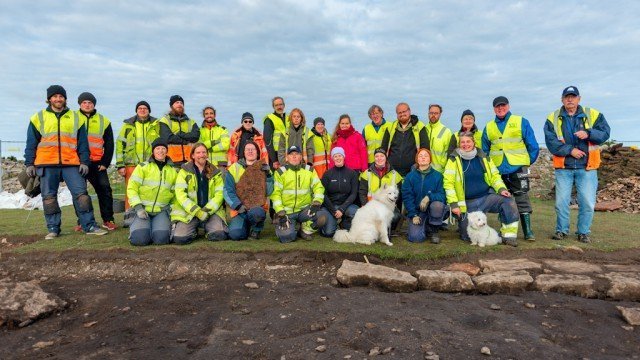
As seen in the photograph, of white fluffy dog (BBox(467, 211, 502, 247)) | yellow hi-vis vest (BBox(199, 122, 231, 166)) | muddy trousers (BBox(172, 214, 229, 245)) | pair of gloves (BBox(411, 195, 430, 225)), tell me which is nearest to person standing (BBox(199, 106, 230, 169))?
yellow hi-vis vest (BBox(199, 122, 231, 166))

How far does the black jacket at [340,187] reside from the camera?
7961 mm

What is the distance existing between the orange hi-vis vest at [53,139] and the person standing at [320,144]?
460 cm

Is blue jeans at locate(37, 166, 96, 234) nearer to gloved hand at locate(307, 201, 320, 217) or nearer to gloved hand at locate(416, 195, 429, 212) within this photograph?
gloved hand at locate(307, 201, 320, 217)

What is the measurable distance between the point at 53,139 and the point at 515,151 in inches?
332

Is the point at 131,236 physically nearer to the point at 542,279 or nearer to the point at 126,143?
the point at 126,143

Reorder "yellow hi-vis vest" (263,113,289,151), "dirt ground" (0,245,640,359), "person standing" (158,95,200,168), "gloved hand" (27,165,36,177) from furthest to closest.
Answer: "yellow hi-vis vest" (263,113,289,151), "person standing" (158,95,200,168), "gloved hand" (27,165,36,177), "dirt ground" (0,245,640,359)

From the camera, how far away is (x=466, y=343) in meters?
3.77

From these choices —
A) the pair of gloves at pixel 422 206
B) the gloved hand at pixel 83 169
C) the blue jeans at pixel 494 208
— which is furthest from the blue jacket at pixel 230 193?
the blue jeans at pixel 494 208

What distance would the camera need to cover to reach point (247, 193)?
25.2 feet

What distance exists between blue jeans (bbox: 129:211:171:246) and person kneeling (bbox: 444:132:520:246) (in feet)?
16.5

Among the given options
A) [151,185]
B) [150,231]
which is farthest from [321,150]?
[150,231]

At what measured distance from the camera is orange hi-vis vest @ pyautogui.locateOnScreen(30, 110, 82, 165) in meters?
7.43

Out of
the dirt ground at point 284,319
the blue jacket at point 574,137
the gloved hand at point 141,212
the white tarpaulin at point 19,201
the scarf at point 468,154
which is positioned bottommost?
the dirt ground at point 284,319

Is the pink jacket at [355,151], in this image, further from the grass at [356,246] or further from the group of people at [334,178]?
the grass at [356,246]
